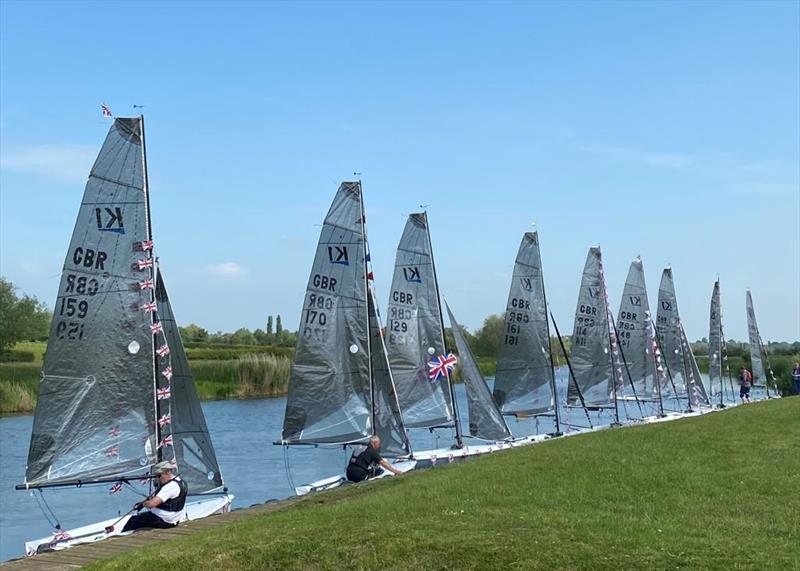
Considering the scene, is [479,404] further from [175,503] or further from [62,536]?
[62,536]

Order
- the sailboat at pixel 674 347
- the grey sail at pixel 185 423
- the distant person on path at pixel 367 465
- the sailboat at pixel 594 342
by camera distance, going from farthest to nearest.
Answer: the sailboat at pixel 674 347
the sailboat at pixel 594 342
the distant person on path at pixel 367 465
the grey sail at pixel 185 423

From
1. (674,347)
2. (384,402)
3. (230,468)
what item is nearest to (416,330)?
(384,402)

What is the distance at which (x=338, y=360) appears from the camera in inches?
956

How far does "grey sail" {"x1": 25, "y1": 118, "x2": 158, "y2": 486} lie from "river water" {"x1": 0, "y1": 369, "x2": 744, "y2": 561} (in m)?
2.28

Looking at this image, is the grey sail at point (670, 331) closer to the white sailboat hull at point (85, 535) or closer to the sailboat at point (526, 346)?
the sailboat at point (526, 346)

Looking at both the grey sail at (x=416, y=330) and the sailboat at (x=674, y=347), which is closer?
the grey sail at (x=416, y=330)

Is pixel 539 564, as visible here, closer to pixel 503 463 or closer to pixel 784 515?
pixel 784 515

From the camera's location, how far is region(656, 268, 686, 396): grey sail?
49688 millimetres

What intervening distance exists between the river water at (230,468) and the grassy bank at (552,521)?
365 inches

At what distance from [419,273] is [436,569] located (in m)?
19.4

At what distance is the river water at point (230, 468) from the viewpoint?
24606mm

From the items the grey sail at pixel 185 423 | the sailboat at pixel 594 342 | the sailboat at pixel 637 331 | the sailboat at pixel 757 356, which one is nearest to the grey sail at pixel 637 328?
the sailboat at pixel 637 331

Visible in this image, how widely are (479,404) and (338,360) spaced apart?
231 inches

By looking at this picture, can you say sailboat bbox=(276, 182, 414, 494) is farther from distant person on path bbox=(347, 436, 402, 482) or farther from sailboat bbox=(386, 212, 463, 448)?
sailboat bbox=(386, 212, 463, 448)
